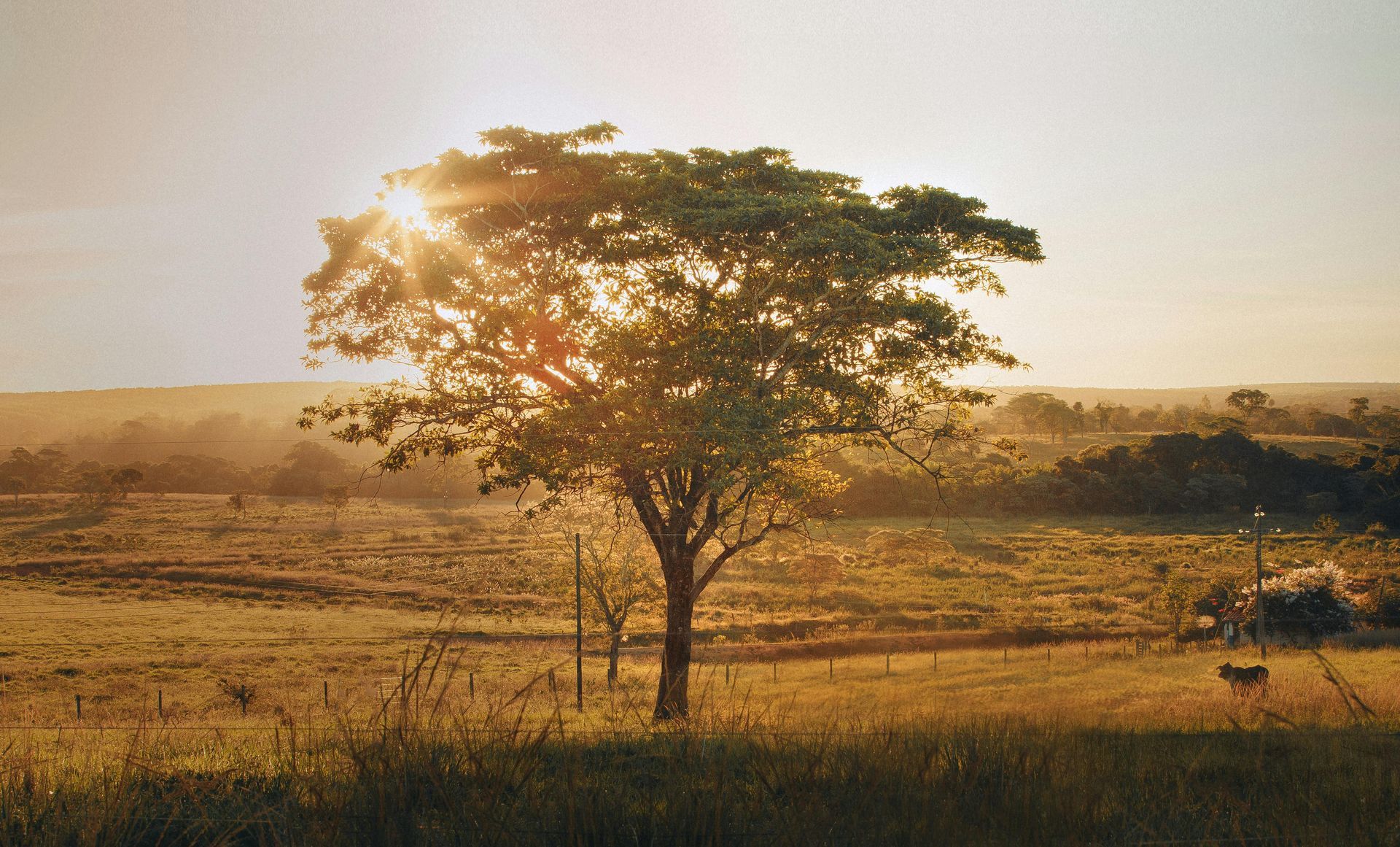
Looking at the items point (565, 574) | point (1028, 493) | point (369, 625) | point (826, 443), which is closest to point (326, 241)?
point (826, 443)

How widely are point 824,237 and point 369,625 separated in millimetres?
39656

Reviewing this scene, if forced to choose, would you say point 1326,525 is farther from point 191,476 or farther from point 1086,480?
point 191,476

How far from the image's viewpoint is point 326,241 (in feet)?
56.2

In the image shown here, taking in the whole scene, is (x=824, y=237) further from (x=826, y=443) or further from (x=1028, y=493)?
(x=1028, y=493)

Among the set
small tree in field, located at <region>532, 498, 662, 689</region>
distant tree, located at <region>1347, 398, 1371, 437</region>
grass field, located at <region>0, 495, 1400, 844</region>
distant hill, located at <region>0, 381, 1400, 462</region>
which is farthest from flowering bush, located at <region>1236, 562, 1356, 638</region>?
distant tree, located at <region>1347, 398, 1371, 437</region>

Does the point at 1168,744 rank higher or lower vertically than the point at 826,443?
lower

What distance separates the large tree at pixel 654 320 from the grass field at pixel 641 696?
12.1 ft

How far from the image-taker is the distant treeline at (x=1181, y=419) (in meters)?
114

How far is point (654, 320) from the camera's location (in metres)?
17.2

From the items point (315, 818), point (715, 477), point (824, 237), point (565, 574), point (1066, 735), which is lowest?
point (565, 574)

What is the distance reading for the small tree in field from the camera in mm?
22578

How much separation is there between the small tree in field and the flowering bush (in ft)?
113

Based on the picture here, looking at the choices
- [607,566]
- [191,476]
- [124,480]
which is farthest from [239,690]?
[191,476]

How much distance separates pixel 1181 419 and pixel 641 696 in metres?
140
